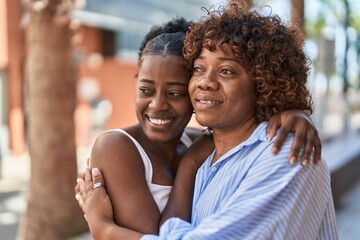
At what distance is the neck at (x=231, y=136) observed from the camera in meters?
1.94

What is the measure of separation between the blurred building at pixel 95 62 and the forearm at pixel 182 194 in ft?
38.3

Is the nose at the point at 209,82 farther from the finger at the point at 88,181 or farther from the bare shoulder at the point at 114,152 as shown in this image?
the finger at the point at 88,181

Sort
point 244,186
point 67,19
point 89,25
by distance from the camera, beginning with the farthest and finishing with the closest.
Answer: point 89,25, point 67,19, point 244,186

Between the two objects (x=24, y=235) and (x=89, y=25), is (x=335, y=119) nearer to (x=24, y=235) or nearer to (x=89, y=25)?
(x=89, y=25)

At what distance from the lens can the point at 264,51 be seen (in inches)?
71.7

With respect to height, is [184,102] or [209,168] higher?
[184,102]

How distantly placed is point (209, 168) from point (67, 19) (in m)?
4.47

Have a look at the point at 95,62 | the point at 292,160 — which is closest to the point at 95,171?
the point at 292,160

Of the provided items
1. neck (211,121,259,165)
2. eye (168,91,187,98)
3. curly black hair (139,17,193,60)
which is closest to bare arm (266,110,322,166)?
neck (211,121,259,165)

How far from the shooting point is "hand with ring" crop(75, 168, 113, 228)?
195 cm

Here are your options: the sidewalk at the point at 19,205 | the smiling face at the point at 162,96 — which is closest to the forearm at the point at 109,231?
the smiling face at the point at 162,96

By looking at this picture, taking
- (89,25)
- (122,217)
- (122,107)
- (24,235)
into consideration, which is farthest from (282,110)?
(122,107)

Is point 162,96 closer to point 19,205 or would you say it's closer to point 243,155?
point 243,155

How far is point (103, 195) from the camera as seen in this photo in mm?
1976
